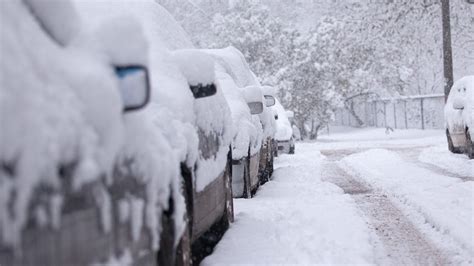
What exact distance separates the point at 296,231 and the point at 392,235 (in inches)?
38.8

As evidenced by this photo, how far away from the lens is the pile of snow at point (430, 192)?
652cm

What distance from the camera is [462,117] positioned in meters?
13.5

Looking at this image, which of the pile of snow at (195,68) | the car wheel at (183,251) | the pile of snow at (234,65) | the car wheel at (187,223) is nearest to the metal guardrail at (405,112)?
the pile of snow at (234,65)

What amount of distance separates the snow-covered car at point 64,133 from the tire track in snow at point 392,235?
334 cm

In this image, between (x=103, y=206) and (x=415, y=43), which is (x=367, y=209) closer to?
(x=103, y=206)

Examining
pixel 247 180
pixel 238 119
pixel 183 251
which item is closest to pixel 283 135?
pixel 247 180

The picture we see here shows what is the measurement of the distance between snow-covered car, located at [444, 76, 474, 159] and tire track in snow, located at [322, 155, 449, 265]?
4075 millimetres

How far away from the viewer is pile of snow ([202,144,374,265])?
5425 mm

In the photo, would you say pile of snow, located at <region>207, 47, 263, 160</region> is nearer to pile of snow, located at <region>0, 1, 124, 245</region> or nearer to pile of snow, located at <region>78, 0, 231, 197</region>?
pile of snow, located at <region>78, 0, 231, 197</region>

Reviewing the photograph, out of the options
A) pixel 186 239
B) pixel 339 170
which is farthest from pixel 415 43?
pixel 186 239

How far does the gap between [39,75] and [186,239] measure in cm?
187

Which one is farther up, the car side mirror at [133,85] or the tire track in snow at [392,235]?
the car side mirror at [133,85]

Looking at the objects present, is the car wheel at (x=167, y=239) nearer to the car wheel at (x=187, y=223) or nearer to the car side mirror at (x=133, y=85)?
the car wheel at (x=187, y=223)

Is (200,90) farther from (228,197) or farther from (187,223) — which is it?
(228,197)
